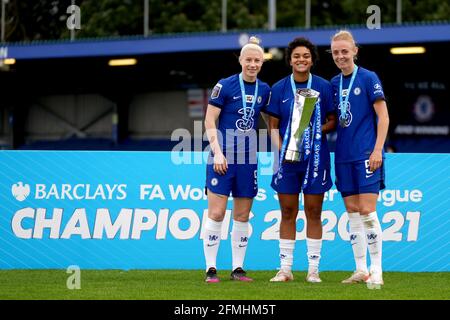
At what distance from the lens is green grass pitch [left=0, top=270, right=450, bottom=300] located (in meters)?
7.93

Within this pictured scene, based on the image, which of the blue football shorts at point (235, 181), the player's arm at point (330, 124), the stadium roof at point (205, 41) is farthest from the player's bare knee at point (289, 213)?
the stadium roof at point (205, 41)

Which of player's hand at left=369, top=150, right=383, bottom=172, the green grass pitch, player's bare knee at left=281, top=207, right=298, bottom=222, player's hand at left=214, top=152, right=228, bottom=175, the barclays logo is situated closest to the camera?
A: the green grass pitch

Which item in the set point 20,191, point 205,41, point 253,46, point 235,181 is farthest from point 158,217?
point 205,41

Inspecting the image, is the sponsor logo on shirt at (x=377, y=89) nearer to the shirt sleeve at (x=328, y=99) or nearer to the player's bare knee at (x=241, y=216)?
the shirt sleeve at (x=328, y=99)

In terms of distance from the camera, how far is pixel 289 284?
346 inches

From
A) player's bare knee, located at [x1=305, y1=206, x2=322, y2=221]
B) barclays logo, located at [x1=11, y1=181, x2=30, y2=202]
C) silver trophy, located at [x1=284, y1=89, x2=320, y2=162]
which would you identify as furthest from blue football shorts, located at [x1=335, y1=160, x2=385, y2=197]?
barclays logo, located at [x1=11, y1=181, x2=30, y2=202]

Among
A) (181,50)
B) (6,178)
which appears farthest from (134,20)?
(6,178)

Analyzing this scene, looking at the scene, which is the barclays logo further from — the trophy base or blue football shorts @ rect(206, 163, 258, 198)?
the trophy base

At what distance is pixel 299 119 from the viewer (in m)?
8.91

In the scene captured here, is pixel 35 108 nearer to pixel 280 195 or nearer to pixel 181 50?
pixel 181 50

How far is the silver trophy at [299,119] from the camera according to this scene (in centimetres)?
884

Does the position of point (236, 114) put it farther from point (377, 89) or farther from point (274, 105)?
point (377, 89)

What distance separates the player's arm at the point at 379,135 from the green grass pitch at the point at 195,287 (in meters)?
1.08

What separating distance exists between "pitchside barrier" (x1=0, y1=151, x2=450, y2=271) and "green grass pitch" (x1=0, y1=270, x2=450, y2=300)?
0.31m
